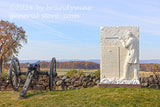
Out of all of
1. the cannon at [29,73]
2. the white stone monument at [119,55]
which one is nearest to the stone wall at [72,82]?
the cannon at [29,73]

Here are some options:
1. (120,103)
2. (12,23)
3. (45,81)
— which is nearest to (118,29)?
(120,103)

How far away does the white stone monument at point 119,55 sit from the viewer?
9273 mm

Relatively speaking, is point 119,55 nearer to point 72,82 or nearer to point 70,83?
point 72,82

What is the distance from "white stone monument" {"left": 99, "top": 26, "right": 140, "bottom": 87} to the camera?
9.27 meters

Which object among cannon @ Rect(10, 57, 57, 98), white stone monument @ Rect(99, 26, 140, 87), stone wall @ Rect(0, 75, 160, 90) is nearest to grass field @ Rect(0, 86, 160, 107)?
cannon @ Rect(10, 57, 57, 98)

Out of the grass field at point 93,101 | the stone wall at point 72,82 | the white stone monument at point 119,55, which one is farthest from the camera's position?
the stone wall at point 72,82

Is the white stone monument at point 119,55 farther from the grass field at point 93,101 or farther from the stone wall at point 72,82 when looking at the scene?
the stone wall at point 72,82

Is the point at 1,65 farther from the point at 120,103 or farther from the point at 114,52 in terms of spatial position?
the point at 120,103

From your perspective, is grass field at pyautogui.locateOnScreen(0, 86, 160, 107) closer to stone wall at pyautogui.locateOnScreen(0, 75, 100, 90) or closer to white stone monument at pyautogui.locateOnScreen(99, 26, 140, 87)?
white stone monument at pyautogui.locateOnScreen(99, 26, 140, 87)

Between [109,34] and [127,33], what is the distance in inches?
32.4

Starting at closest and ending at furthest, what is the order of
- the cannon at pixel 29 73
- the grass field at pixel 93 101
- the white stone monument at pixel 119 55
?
the grass field at pixel 93 101 → the cannon at pixel 29 73 → the white stone monument at pixel 119 55

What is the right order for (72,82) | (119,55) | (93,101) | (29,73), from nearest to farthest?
(93,101), (29,73), (119,55), (72,82)

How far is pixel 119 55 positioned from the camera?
9.48 m

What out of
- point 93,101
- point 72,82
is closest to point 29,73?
point 93,101
